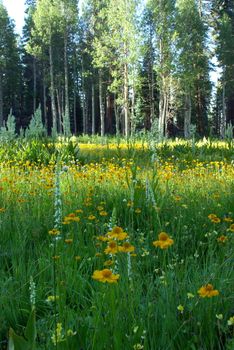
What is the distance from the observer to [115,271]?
6.01ft

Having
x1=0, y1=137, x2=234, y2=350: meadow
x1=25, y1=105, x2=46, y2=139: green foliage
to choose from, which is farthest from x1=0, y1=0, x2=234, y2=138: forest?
x1=0, y1=137, x2=234, y2=350: meadow

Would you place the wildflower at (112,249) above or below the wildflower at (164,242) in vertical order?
below

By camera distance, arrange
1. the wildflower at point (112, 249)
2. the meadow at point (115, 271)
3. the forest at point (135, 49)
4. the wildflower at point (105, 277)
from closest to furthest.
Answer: the wildflower at point (105, 277)
the wildflower at point (112, 249)
the meadow at point (115, 271)
the forest at point (135, 49)

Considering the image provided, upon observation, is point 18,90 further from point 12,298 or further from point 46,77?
point 12,298

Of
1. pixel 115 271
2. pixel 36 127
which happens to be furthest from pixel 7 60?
pixel 115 271

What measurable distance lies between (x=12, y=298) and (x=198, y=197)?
8.50 ft

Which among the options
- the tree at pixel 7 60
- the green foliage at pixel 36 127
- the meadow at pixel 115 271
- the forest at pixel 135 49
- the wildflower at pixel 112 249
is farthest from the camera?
the tree at pixel 7 60

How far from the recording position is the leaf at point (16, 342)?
3.83ft

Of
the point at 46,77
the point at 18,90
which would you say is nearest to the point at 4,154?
the point at 46,77

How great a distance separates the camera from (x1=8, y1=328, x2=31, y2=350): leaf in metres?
1.17

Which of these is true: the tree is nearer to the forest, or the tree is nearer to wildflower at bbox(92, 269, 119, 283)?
the forest

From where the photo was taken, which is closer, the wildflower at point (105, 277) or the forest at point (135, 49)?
the wildflower at point (105, 277)

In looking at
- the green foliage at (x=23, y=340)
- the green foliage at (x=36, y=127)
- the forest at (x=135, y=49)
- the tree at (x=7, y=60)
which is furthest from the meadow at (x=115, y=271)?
the tree at (x=7, y=60)

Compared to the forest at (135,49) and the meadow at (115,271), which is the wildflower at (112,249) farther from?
the forest at (135,49)
